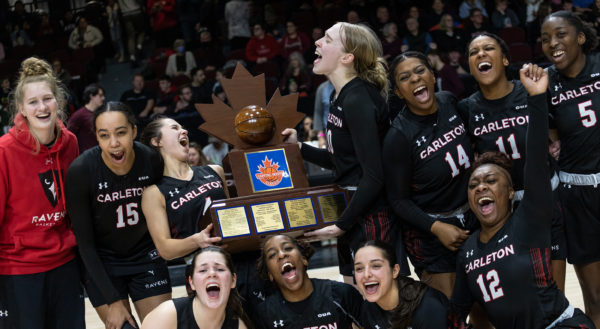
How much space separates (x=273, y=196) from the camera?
12.9ft

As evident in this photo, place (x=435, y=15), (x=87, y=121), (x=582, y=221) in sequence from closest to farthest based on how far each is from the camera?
(x=582, y=221) < (x=87, y=121) < (x=435, y=15)

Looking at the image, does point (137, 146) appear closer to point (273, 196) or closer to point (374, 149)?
point (273, 196)

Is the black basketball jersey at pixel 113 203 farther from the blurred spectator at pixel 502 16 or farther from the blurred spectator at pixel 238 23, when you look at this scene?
the blurred spectator at pixel 502 16

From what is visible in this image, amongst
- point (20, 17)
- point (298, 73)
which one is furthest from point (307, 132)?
point (20, 17)

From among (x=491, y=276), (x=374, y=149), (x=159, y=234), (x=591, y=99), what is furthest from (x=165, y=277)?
→ (x=591, y=99)

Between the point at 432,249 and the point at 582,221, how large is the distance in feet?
3.05

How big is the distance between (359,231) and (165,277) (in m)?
1.18

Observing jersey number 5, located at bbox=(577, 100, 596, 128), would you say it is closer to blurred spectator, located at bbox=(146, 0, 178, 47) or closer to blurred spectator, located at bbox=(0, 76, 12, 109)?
blurred spectator, located at bbox=(0, 76, 12, 109)

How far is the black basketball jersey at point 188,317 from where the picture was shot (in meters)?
3.80

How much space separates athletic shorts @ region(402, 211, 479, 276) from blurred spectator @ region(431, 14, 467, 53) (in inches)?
287

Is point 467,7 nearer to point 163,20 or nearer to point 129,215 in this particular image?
point 163,20

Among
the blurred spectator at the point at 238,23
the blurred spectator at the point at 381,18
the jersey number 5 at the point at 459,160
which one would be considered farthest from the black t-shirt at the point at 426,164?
the blurred spectator at the point at 238,23

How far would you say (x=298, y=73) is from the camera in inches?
407

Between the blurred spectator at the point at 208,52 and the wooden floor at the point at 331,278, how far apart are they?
5.20 metres
